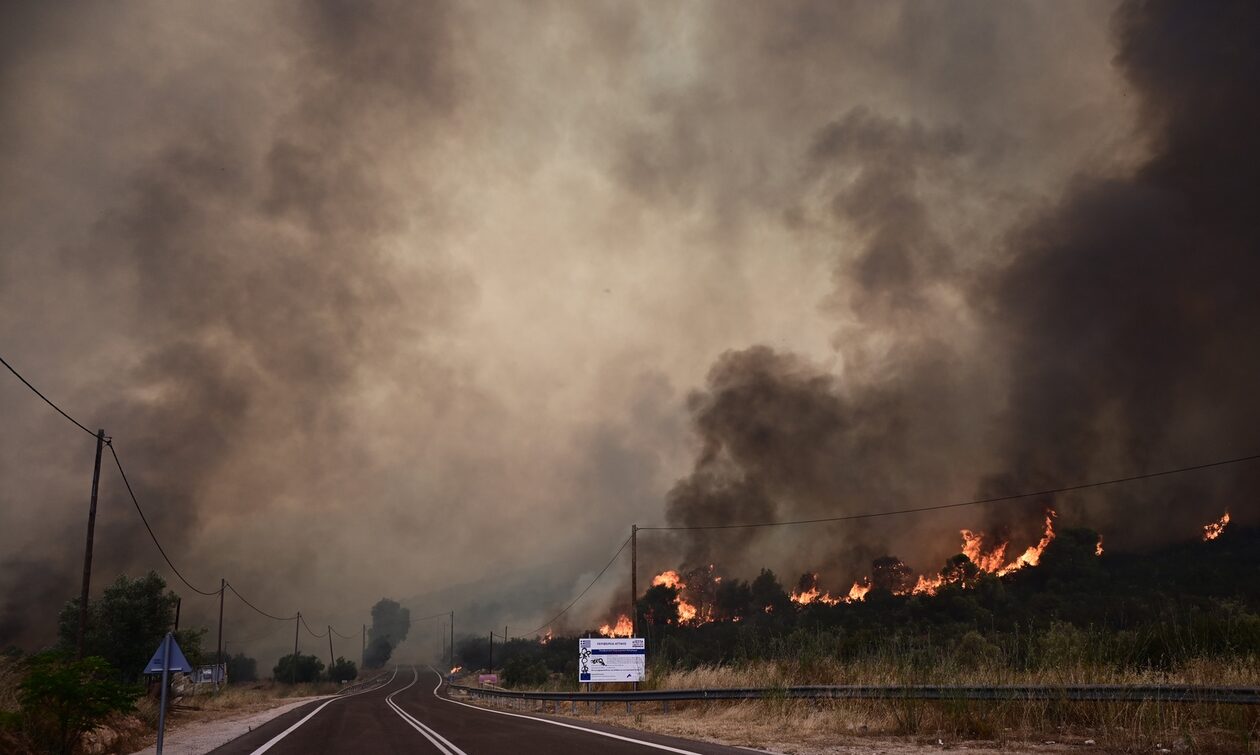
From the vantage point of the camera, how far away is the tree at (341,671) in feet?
412

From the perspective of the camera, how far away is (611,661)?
28344 millimetres

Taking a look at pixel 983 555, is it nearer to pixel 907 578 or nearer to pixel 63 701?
pixel 907 578

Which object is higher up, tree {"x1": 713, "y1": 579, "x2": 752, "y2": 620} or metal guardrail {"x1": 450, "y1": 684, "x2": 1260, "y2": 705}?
metal guardrail {"x1": 450, "y1": 684, "x2": 1260, "y2": 705}

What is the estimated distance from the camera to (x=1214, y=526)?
13350cm

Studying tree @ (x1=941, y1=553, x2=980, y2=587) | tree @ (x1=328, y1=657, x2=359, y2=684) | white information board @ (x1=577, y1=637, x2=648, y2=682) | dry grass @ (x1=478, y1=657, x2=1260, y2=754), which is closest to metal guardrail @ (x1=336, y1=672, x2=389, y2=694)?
tree @ (x1=328, y1=657, x2=359, y2=684)

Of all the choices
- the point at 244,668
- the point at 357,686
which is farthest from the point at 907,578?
the point at 244,668

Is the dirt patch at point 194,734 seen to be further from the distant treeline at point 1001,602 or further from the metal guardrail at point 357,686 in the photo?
A: the metal guardrail at point 357,686

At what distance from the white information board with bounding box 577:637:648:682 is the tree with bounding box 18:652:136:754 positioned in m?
16.5

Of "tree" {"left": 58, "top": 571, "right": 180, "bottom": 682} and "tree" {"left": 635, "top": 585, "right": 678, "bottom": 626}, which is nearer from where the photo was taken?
"tree" {"left": 58, "top": 571, "right": 180, "bottom": 682}

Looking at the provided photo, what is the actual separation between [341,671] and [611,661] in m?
120

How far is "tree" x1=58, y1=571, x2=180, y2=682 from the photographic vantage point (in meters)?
48.2

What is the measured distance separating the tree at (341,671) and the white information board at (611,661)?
111 meters

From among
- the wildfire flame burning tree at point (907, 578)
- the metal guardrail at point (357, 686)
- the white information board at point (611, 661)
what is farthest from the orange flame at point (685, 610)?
the white information board at point (611, 661)

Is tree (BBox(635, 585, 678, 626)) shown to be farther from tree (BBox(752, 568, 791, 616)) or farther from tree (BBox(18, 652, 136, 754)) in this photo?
tree (BBox(18, 652, 136, 754))
